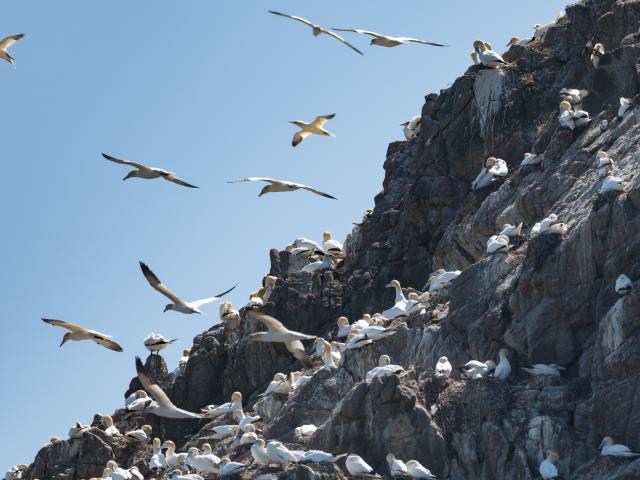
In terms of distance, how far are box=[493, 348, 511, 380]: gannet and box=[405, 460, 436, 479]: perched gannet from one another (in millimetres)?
2670

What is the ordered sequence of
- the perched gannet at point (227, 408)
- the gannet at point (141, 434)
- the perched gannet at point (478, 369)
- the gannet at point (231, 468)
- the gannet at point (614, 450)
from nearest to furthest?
the gannet at point (614, 450) → the perched gannet at point (478, 369) → the gannet at point (231, 468) → the perched gannet at point (227, 408) → the gannet at point (141, 434)

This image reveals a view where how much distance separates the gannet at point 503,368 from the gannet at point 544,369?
0.42 m

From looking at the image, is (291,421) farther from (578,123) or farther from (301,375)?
(578,123)

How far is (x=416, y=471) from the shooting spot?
3447 cm

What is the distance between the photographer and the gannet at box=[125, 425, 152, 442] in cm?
4734

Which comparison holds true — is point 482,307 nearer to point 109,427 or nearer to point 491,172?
point 491,172

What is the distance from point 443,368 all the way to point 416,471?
302 cm

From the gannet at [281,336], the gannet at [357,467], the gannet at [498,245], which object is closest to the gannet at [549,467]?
the gannet at [357,467]

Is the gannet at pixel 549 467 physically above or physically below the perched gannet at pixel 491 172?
below

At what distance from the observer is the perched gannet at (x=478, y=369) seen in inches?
1433

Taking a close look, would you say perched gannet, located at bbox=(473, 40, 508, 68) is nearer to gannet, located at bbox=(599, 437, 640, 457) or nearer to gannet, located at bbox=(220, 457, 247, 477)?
gannet, located at bbox=(220, 457, 247, 477)

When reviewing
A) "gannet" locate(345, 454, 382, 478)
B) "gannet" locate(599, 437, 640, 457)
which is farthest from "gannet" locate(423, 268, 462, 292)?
"gannet" locate(599, 437, 640, 457)

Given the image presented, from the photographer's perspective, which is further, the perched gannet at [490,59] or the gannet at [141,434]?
the perched gannet at [490,59]

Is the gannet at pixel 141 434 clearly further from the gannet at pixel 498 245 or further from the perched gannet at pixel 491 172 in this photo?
the gannet at pixel 498 245
